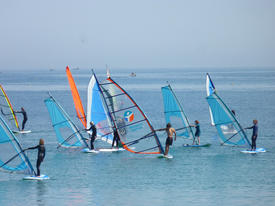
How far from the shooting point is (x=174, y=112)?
33.1 metres

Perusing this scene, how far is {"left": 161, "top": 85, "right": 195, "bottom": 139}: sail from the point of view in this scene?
32.4 metres

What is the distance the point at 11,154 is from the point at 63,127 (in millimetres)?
A: 8254

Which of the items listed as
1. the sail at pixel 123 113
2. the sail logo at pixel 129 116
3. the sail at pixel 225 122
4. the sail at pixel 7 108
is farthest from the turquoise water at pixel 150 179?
the sail at pixel 7 108

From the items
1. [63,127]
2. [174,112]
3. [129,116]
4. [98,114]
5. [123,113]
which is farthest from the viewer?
[174,112]

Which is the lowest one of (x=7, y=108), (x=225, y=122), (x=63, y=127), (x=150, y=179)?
(x=150, y=179)

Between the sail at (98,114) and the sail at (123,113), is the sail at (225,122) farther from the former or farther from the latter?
the sail at (98,114)

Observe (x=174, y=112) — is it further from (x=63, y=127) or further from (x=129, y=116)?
(x=63, y=127)

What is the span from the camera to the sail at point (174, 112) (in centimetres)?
3238

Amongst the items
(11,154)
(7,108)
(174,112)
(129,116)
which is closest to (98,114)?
(129,116)

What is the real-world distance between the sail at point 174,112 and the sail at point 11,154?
11365mm

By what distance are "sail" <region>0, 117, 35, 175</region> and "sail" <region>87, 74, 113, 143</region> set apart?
8.80 m

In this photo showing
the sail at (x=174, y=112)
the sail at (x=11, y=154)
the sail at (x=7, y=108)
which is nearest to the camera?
the sail at (x=11, y=154)

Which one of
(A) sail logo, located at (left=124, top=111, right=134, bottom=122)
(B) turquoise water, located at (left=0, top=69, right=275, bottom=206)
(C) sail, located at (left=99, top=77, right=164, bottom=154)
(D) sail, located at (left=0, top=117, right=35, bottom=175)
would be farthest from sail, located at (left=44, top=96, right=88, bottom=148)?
(D) sail, located at (left=0, top=117, right=35, bottom=175)

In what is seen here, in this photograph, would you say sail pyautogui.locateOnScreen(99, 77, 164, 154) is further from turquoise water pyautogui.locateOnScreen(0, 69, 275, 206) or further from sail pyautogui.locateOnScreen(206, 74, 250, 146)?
sail pyautogui.locateOnScreen(206, 74, 250, 146)
